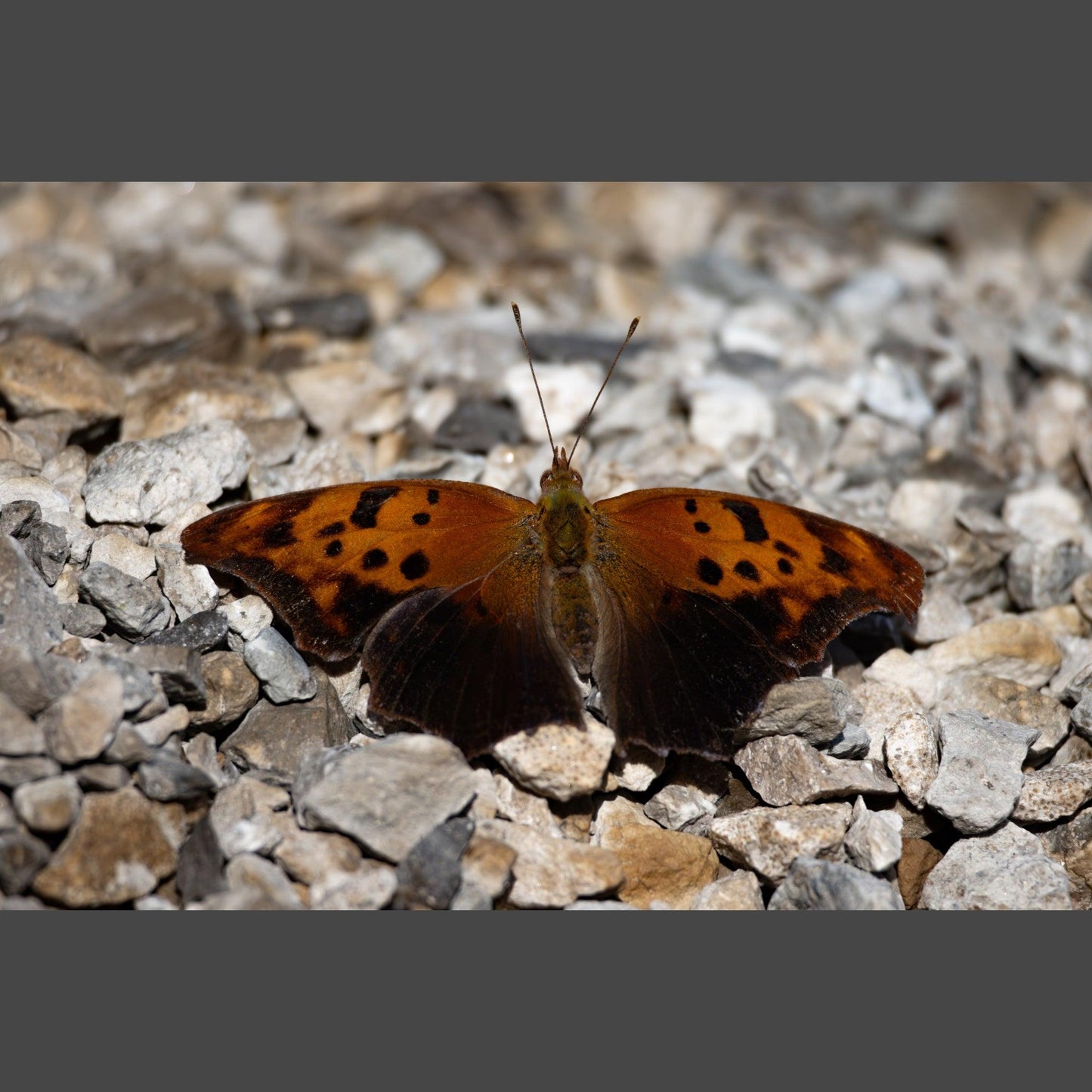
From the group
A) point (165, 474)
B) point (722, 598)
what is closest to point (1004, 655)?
point (722, 598)

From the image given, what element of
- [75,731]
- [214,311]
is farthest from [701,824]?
[214,311]

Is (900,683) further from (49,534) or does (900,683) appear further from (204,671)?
(49,534)

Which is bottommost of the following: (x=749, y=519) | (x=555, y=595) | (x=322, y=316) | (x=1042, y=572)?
(x=1042, y=572)

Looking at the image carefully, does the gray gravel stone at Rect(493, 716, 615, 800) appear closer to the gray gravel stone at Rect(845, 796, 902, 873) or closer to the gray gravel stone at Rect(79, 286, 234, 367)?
the gray gravel stone at Rect(845, 796, 902, 873)

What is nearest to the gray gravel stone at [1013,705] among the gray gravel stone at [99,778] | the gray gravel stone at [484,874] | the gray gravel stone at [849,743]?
the gray gravel stone at [849,743]

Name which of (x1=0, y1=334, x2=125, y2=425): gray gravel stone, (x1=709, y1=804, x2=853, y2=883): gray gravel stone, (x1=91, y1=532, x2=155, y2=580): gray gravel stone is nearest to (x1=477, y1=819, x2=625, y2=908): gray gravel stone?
(x1=709, y1=804, x2=853, y2=883): gray gravel stone

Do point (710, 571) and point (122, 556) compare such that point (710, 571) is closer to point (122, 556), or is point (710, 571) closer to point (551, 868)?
point (551, 868)
